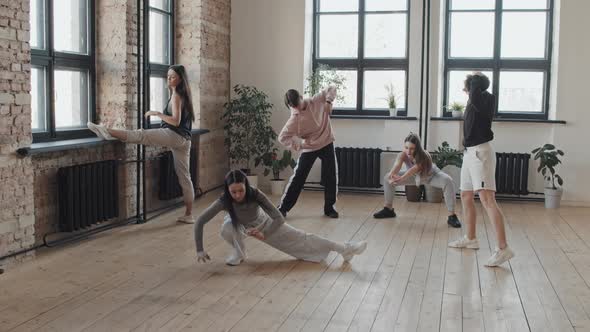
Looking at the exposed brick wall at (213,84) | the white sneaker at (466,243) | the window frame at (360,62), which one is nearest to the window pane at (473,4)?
the window frame at (360,62)

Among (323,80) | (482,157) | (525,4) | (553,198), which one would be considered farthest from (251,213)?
(525,4)

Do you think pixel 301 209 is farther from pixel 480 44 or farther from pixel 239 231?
pixel 480 44

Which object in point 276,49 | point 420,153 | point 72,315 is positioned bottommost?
point 72,315

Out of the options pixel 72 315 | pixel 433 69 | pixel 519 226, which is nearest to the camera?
pixel 72 315

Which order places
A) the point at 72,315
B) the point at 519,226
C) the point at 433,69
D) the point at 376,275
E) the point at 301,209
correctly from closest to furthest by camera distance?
the point at 72,315 < the point at 376,275 < the point at 519,226 < the point at 301,209 < the point at 433,69

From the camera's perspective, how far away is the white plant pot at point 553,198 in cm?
860

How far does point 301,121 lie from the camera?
7.43m

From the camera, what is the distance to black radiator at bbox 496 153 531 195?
9.01 meters

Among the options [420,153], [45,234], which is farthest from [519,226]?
[45,234]

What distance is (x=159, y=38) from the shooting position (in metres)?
8.39

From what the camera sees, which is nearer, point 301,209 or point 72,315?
point 72,315

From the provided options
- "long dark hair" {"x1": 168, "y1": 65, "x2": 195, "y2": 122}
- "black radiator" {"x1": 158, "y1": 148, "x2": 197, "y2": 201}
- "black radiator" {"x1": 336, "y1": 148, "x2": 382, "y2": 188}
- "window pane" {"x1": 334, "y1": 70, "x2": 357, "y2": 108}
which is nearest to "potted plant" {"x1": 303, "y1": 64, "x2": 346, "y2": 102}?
"window pane" {"x1": 334, "y1": 70, "x2": 357, "y2": 108}

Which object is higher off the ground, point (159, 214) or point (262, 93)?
point (262, 93)

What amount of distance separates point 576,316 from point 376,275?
1.46 metres
